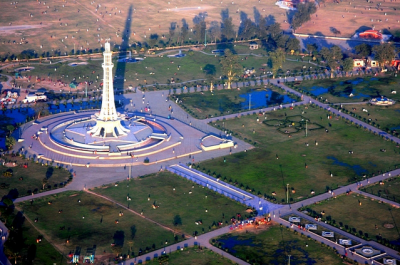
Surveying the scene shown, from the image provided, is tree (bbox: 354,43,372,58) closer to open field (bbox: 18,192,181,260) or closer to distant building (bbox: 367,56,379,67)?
distant building (bbox: 367,56,379,67)

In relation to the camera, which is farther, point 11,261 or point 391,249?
point 391,249

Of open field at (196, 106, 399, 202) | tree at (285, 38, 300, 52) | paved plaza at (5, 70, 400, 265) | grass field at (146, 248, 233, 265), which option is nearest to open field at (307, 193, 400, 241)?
paved plaza at (5, 70, 400, 265)

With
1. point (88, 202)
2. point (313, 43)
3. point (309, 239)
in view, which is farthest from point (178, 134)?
point (313, 43)

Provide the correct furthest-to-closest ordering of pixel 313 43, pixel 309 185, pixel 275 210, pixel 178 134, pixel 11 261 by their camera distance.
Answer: pixel 313 43, pixel 178 134, pixel 309 185, pixel 275 210, pixel 11 261

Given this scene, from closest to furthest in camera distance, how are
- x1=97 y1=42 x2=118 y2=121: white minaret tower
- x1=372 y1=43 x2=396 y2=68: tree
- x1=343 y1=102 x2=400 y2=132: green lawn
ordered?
1. x1=97 y1=42 x2=118 y2=121: white minaret tower
2. x1=343 y1=102 x2=400 y2=132: green lawn
3. x1=372 y1=43 x2=396 y2=68: tree

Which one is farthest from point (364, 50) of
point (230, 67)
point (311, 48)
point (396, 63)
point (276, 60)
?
point (230, 67)

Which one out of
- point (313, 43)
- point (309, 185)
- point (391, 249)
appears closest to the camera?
point (391, 249)

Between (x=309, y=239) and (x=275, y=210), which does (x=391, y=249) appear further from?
(x=275, y=210)
